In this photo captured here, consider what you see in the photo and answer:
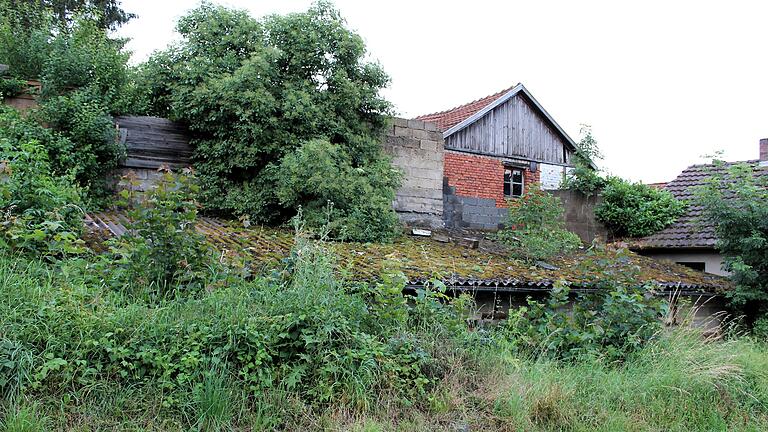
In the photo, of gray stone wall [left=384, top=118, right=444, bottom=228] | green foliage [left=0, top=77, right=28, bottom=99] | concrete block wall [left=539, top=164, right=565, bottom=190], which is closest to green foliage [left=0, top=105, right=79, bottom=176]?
green foliage [left=0, top=77, right=28, bottom=99]

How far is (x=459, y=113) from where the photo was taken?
20172 millimetres

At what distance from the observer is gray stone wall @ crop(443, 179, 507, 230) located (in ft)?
Answer: 51.9

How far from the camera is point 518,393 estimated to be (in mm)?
5926

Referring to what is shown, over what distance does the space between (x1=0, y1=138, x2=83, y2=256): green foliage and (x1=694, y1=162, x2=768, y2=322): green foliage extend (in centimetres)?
1131

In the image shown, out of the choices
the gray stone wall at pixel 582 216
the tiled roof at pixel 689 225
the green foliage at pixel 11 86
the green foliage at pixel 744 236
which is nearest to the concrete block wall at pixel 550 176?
the gray stone wall at pixel 582 216

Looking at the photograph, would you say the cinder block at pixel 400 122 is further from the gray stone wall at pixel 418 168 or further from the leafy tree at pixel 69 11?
the leafy tree at pixel 69 11

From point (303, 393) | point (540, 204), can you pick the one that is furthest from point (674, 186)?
point (303, 393)

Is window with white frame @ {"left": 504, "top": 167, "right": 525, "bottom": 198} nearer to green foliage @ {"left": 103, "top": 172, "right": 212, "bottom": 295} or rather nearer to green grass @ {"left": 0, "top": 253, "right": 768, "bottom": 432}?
green grass @ {"left": 0, "top": 253, "right": 768, "bottom": 432}

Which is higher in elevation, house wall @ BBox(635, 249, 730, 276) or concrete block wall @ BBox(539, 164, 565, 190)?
concrete block wall @ BBox(539, 164, 565, 190)

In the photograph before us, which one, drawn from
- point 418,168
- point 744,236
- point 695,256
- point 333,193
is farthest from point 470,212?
point 744,236

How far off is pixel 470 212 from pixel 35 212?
11.5 meters

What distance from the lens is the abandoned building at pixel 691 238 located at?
46.5ft

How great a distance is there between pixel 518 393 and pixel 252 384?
255 cm

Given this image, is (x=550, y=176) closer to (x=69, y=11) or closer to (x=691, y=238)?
(x=691, y=238)
